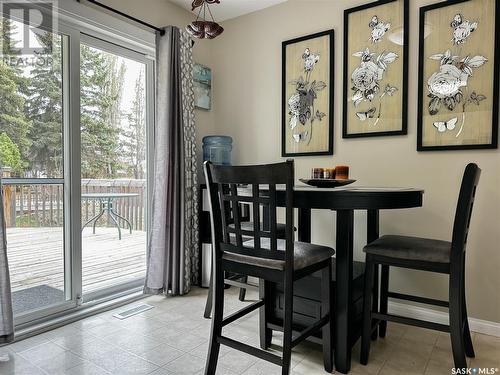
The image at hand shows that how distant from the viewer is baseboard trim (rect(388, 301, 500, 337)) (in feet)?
7.18

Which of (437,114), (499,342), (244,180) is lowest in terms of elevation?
(499,342)

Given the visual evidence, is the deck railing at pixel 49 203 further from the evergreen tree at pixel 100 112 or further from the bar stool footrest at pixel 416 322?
the bar stool footrest at pixel 416 322

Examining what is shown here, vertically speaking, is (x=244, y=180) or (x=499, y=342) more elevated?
(x=244, y=180)

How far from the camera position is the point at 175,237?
2797mm

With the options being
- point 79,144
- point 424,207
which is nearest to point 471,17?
point 424,207

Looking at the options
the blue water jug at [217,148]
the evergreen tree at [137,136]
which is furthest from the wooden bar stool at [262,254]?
the blue water jug at [217,148]

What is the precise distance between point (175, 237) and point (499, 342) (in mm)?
2358

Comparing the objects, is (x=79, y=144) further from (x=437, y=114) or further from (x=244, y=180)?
(x=437, y=114)

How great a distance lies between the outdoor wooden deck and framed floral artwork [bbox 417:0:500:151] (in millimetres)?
2490

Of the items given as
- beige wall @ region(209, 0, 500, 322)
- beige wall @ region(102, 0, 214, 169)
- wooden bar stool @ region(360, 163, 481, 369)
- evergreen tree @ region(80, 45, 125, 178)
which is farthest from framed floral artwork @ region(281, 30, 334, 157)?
evergreen tree @ region(80, 45, 125, 178)

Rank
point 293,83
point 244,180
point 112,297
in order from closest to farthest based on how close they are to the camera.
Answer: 1. point 244,180
2. point 112,297
3. point 293,83

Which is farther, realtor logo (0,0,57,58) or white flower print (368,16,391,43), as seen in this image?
white flower print (368,16,391,43)

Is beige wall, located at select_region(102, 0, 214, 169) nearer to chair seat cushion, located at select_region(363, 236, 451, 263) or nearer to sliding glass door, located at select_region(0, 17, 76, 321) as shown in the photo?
sliding glass door, located at select_region(0, 17, 76, 321)

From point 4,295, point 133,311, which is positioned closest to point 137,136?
point 133,311
